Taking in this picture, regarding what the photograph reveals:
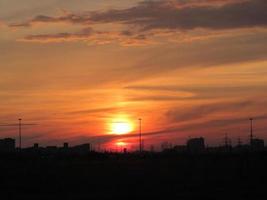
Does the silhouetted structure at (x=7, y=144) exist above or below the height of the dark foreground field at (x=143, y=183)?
above

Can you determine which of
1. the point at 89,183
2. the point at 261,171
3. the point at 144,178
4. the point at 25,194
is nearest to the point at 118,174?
Result: the point at 144,178

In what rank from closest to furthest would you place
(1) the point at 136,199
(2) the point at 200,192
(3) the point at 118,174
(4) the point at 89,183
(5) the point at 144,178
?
1. (1) the point at 136,199
2. (2) the point at 200,192
3. (4) the point at 89,183
4. (5) the point at 144,178
5. (3) the point at 118,174

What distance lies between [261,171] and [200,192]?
17438 mm

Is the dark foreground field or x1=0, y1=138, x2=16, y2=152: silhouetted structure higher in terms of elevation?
x1=0, y1=138, x2=16, y2=152: silhouetted structure

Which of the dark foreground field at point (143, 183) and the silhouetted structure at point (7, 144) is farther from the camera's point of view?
the silhouetted structure at point (7, 144)

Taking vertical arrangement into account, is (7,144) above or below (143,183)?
above

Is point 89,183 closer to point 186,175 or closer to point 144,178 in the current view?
point 144,178

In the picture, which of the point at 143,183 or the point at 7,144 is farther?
the point at 7,144

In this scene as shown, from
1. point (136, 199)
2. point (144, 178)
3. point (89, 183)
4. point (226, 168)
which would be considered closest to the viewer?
point (136, 199)

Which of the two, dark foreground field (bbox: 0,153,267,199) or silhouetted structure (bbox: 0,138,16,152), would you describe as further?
silhouetted structure (bbox: 0,138,16,152)

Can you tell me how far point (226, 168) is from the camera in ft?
183

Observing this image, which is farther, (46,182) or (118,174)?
(118,174)

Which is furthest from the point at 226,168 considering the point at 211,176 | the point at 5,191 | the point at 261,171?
the point at 5,191

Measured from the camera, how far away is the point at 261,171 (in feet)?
167
